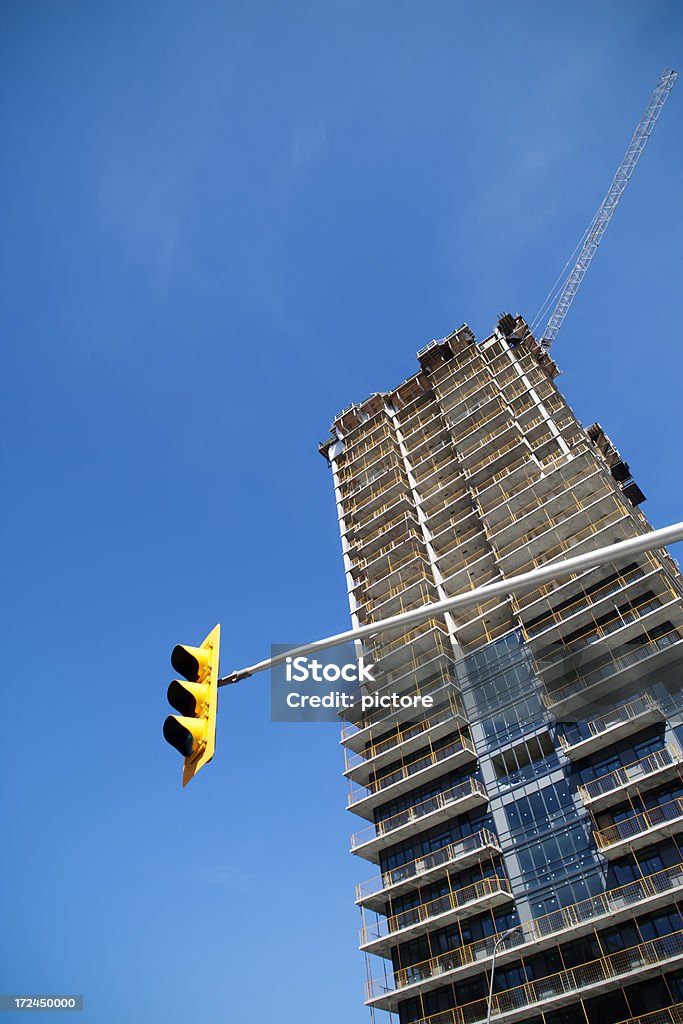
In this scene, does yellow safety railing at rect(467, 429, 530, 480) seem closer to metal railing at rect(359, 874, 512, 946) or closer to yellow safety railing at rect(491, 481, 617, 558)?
yellow safety railing at rect(491, 481, 617, 558)

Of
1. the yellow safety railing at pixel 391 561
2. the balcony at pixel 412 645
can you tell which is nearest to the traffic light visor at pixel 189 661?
the balcony at pixel 412 645

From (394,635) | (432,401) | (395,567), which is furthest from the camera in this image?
(432,401)

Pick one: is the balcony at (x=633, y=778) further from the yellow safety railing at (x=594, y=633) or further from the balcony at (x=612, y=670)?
the yellow safety railing at (x=594, y=633)

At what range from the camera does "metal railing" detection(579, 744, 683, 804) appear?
2941cm

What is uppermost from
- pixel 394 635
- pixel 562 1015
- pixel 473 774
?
pixel 394 635

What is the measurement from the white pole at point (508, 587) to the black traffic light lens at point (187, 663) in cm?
77

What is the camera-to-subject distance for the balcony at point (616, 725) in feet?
101

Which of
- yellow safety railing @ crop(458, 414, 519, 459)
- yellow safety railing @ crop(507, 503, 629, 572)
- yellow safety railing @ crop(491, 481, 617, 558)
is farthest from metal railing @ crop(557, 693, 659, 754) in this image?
yellow safety railing @ crop(458, 414, 519, 459)

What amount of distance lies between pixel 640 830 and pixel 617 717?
16.1ft

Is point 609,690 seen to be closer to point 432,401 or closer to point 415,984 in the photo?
point 415,984

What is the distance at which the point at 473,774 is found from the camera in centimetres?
3588

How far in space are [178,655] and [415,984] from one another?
3359 cm

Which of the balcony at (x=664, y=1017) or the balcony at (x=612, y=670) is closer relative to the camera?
the balcony at (x=664, y=1017)

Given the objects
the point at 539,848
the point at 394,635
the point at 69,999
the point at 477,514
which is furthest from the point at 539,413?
the point at 69,999
